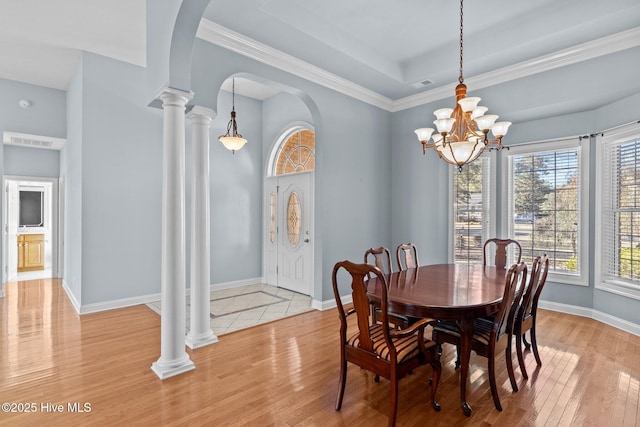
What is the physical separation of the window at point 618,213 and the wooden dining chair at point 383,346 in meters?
3.19

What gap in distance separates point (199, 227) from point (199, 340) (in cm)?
113

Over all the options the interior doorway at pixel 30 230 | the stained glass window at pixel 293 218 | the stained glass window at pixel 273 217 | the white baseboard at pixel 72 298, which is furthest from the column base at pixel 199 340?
the interior doorway at pixel 30 230

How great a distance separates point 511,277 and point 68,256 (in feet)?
20.3

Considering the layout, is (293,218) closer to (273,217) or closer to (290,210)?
(290,210)

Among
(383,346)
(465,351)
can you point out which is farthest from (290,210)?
(465,351)

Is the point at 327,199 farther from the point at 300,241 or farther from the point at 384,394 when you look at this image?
the point at 384,394

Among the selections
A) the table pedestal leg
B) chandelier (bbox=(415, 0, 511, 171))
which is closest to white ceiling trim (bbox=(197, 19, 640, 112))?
chandelier (bbox=(415, 0, 511, 171))

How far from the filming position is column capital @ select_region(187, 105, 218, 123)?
3.23 metres

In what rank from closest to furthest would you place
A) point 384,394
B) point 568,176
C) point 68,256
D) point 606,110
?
point 384,394 < point 606,110 < point 568,176 < point 68,256

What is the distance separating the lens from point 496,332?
2.29 metres

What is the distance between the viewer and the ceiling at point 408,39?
3.38 meters

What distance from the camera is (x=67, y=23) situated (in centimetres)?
373

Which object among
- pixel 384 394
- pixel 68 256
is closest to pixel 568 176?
pixel 384 394

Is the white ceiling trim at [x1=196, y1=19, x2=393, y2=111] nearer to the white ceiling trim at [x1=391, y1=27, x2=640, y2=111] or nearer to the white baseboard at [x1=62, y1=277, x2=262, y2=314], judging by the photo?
the white ceiling trim at [x1=391, y1=27, x2=640, y2=111]
